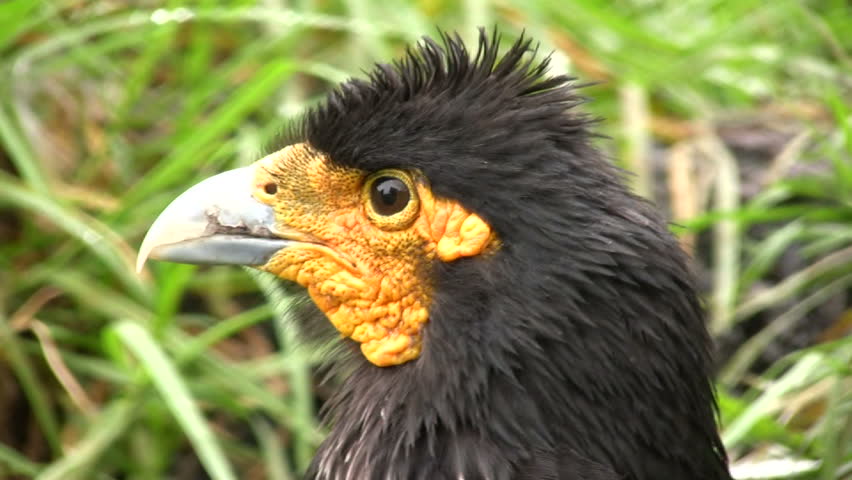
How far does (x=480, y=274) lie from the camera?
2340 millimetres

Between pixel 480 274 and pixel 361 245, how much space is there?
0.27 m

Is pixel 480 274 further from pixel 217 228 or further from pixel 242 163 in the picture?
pixel 242 163

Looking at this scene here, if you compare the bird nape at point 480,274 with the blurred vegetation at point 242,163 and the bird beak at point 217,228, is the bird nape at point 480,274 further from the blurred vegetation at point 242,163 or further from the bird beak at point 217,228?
the blurred vegetation at point 242,163

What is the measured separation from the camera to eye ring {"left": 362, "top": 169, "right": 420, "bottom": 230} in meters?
2.44

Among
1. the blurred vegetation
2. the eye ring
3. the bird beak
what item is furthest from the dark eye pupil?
the blurred vegetation

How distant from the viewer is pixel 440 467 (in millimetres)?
2365

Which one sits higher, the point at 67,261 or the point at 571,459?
the point at 67,261

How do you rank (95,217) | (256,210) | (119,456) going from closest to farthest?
1. (256,210)
2. (119,456)
3. (95,217)

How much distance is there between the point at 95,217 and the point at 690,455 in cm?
198

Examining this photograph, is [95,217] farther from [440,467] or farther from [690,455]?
[690,455]

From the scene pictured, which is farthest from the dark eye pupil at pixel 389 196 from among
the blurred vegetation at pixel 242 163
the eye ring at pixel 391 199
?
the blurred vegetation at pixel 242 163

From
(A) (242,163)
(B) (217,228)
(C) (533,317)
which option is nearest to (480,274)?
(C) (533,317)

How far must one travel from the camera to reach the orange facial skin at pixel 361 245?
241cm

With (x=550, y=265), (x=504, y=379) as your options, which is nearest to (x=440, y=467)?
(x=504, y=379)
